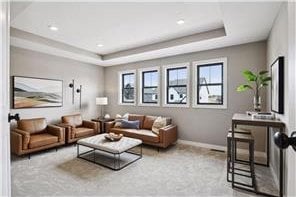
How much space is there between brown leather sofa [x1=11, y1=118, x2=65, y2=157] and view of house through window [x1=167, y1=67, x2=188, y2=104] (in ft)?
10.2

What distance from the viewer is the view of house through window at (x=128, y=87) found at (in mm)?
5965

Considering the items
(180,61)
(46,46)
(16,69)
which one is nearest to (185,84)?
(180,61)

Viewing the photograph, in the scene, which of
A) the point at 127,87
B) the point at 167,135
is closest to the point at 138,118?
the point at 167,135

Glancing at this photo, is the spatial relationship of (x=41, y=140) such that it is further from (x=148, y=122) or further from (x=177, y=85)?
(x=177, y=85)

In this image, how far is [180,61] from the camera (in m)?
4.77

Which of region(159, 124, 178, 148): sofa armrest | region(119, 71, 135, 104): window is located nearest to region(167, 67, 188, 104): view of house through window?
region(159, 124, 178, 148): sofa armrest

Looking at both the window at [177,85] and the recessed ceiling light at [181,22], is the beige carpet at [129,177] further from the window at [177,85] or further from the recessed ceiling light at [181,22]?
the recessed ceiling light at [181,22]

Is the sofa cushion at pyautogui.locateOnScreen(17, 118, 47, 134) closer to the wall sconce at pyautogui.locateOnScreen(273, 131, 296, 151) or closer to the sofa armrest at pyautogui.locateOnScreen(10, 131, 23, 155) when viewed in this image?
the sofa armrest at pyautogui.locateOnScreen(10, 131, 23, 155)

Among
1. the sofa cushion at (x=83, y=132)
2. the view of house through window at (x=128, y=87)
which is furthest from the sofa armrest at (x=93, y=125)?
the view of house through window at (x=128, y=87)

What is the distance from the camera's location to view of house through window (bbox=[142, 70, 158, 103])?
213 inches

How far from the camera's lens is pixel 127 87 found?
20.1 ft

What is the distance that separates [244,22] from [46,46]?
14.1 ft

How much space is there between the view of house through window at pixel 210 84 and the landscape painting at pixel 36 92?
410cm

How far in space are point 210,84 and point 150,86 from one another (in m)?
1.91
